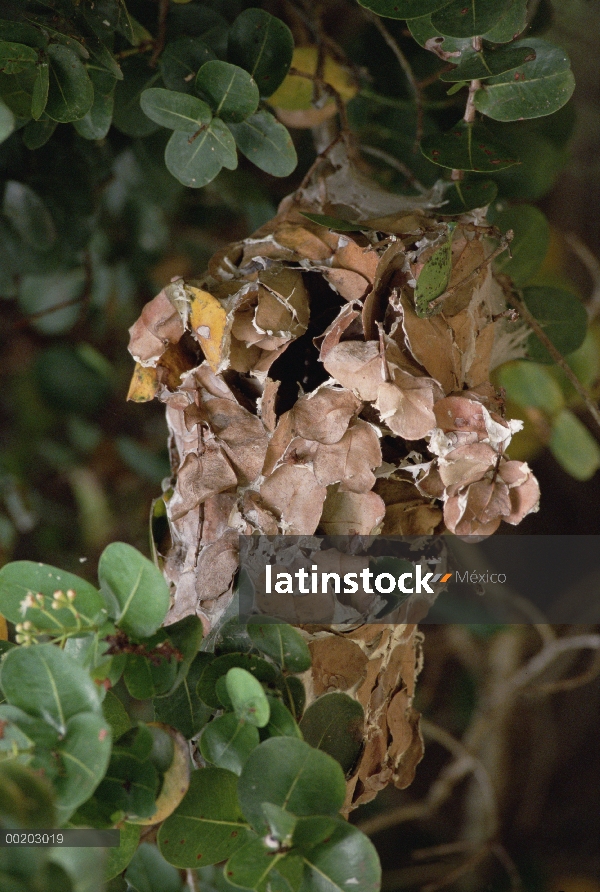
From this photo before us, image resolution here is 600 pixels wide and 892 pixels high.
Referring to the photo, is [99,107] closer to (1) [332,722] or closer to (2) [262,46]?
(2) [262,46]

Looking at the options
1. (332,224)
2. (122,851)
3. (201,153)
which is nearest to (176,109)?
(201,153)

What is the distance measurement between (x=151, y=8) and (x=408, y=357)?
395mm

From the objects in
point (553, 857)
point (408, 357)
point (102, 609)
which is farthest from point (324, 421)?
point (553, 857)

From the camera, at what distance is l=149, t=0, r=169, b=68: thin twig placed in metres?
0.57

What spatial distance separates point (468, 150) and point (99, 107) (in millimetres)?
264

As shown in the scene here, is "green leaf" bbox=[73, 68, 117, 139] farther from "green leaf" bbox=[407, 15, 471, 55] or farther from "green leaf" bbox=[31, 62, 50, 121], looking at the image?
"green leaf" bbox=[407, 15, 471, 55]

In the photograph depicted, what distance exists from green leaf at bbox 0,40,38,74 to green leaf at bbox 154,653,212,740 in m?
0.38

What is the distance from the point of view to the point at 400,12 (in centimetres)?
43

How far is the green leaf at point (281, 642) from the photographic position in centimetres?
41

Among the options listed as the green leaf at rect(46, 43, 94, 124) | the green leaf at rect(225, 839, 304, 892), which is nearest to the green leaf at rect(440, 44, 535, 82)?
the green leaf at rect(46, 43, 94, 124)

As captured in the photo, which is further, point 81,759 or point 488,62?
point 488,62

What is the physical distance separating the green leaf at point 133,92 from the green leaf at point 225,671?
1.42ft

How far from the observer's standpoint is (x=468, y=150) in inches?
19.3

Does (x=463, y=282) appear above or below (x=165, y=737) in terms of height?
above
